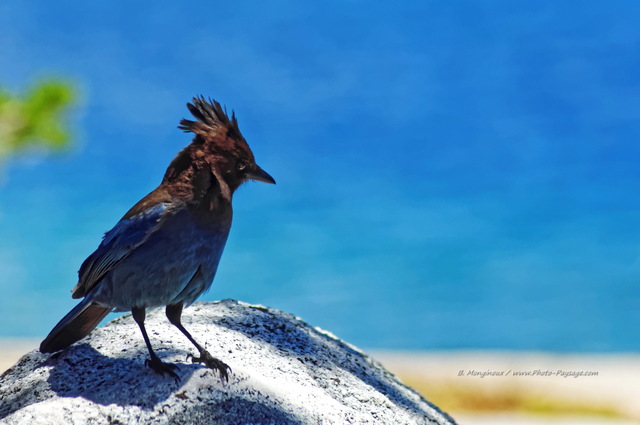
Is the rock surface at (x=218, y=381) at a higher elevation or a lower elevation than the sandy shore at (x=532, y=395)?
lower

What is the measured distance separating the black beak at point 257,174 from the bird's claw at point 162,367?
88 cm

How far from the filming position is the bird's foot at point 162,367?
105 inches

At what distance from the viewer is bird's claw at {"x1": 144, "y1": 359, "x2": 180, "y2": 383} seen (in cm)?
267

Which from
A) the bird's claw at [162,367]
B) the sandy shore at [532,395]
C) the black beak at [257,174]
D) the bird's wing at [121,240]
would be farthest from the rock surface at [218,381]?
the sandy shore at [532,395]

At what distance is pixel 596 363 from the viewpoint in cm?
985

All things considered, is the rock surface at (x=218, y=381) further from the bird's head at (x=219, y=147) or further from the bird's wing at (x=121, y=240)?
the bird's head at (x=219, y=147)

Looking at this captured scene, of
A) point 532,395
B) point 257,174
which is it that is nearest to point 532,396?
point 532,395

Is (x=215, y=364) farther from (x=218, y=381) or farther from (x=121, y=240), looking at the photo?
(x=121, y=240)

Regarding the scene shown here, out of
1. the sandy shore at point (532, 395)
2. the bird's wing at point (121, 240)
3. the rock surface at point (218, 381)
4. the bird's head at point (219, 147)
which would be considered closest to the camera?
the rock surface at point (218, 381)

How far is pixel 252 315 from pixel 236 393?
0.80 m

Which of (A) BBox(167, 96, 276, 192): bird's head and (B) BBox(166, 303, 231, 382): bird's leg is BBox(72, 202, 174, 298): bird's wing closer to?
(A) BBox(167, 96, 276, 192): bird's head

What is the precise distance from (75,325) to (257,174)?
1.05 metres

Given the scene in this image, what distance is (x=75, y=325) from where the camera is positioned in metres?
3.02

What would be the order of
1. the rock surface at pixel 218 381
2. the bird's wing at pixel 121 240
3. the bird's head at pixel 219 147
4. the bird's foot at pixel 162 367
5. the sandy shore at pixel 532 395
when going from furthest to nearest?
the sandy shore at pixel 532 395 → the bird's head at pixel 219 147 → the bird's wing at pixel 121 240 → the bird's foot at pixel 162 367 → the rock surface at pixel 218 381
